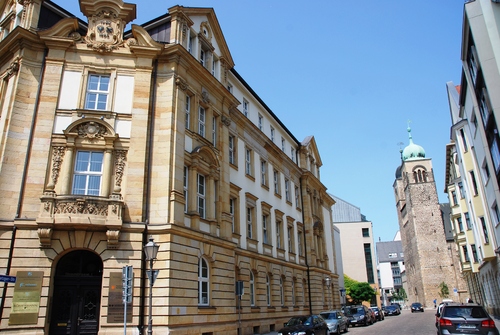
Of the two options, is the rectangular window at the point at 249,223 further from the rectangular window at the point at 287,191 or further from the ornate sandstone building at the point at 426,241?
the ornate sandstone building at the point at 426,241

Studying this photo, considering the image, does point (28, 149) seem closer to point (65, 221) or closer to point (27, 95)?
point (27, 95)

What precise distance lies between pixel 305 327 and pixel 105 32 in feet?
57.8

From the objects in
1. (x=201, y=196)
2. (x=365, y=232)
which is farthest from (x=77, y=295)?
(x=365, y=232)

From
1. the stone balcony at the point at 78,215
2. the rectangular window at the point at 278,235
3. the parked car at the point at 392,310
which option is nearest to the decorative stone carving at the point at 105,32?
the stone balcony at the point at 78,215

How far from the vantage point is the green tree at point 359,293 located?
2761 inches

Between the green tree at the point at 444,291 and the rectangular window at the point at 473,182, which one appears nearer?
the rectangular window at the point at 473,182

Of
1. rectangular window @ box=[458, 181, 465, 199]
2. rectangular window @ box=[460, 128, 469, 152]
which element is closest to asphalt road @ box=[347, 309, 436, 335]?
rectangular window @ box=[460, 128, 469, 152]

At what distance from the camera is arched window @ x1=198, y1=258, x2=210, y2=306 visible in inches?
746

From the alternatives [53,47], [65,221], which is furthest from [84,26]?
[65,221]

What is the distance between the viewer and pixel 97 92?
61.1 ft

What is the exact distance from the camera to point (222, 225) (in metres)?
21.6

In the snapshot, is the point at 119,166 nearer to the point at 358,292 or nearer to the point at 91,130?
the point at 91,130

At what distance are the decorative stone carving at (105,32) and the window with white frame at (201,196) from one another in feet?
25.2

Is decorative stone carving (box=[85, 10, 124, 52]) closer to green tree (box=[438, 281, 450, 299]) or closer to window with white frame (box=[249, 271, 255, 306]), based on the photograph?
window with white frame (box=[249, 271, 255, 306])
